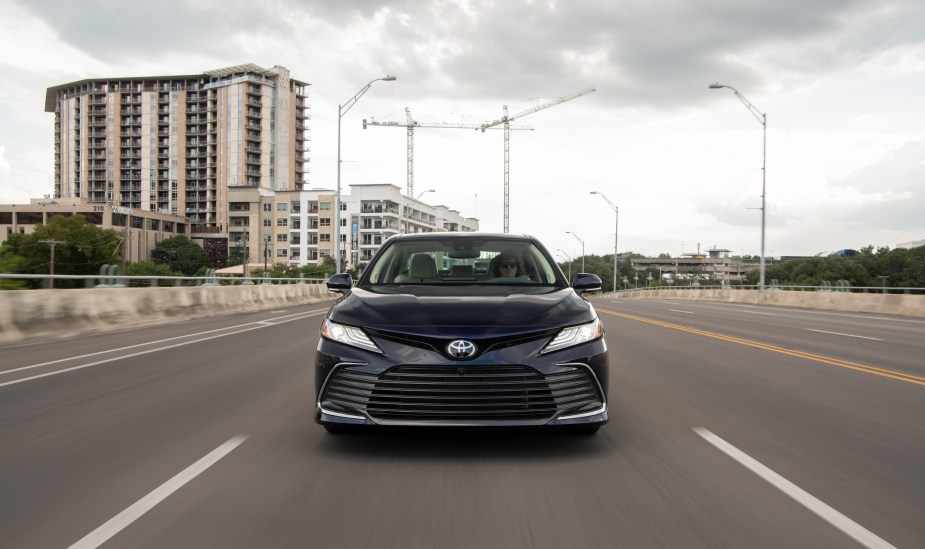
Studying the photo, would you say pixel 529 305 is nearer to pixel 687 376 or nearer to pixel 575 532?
pixel 575 532

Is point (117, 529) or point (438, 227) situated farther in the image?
point (438, 227)

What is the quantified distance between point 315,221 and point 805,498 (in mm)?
122191

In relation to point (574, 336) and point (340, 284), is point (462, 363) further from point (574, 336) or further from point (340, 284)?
point (340, 284)

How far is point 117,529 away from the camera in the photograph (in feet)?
10.8

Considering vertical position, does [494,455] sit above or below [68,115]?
below

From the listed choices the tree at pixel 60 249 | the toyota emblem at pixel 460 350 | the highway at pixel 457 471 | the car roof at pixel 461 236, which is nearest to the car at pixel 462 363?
the toyota emblem at pixel 460 350

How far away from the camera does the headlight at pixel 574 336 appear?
442 centimetres

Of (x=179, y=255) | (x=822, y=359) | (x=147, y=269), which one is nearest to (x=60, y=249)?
(x=147, y=269)

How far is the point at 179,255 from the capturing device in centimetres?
12412

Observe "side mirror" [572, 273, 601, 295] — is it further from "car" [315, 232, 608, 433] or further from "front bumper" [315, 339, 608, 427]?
"front bumper" [315, 339, 608, 427]

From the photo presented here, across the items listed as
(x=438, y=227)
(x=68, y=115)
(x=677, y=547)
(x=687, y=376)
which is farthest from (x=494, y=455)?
(x=68, y=115)

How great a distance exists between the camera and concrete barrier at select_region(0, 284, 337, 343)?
12867 millimetres

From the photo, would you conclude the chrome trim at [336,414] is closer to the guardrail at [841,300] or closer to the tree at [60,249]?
the guardrail at [841,300]

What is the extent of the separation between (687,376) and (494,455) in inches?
186
